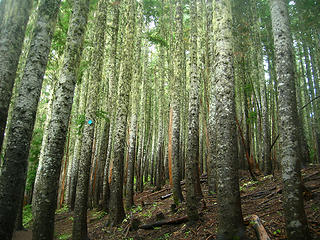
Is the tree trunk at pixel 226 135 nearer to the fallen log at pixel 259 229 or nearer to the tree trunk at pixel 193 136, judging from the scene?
the fallen log at pixel 259 229

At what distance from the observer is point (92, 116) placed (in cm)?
684

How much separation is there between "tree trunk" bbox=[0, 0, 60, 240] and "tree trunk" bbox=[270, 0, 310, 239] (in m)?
4.34

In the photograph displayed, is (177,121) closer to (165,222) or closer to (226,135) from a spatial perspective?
(165,222)

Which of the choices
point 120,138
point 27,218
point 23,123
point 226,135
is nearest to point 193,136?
point 226,135

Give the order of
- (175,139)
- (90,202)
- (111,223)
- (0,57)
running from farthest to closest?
(90,202)
(175,139)
(111,223)
(0,57)

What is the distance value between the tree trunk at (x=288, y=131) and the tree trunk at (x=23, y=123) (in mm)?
4339

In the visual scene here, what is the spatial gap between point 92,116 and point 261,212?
5.24 m

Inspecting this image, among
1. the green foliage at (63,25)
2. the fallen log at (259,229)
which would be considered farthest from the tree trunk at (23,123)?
the green foliage at (63,25)

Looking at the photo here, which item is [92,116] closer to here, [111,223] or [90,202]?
[111,223]

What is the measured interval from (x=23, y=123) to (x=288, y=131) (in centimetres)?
→ 454

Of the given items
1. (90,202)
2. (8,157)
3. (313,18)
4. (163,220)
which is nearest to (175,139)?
(163,220)

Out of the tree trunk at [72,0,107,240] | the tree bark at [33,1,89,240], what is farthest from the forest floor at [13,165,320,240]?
the tree bark at [33,1,89,240]

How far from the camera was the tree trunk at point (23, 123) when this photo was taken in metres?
3.44

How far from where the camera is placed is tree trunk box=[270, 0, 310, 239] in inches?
142
